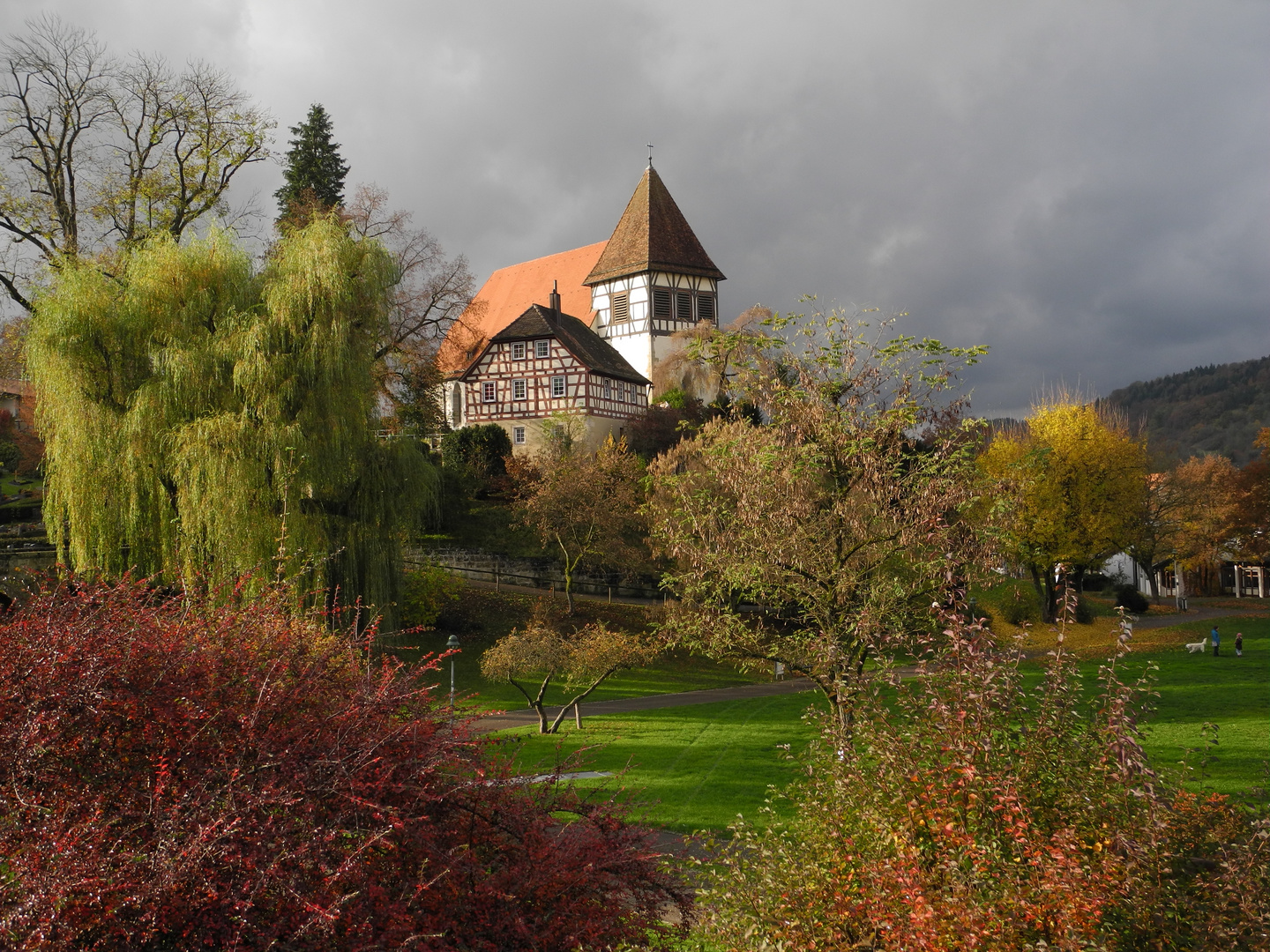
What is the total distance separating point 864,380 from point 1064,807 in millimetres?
10568

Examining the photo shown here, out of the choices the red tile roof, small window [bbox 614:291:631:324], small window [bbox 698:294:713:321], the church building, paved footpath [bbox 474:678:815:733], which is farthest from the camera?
the red tile roof

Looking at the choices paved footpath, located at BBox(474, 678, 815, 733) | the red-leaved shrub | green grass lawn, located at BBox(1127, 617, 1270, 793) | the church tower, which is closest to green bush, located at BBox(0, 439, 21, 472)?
the church tower

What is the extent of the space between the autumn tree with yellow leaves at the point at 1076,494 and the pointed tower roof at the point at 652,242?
24.3 metres

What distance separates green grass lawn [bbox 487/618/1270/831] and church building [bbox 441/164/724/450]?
80.7ft

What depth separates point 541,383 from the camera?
→ 49.9 m

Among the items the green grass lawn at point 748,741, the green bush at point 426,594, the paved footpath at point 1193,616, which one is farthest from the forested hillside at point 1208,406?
the green bush at point 426,594

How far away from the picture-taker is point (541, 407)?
4972 centimetres

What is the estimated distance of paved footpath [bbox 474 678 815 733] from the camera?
22.5m

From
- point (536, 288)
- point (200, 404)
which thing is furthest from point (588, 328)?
point (200, 404)

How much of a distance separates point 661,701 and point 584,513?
948cm

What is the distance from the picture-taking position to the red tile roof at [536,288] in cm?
6188

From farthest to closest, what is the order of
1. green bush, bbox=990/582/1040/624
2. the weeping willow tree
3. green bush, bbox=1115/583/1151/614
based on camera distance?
1. green bush, bbox=1115/583/1151/614
2. green bush, bbox=990/582/1040/624
3. the weeping willow tree

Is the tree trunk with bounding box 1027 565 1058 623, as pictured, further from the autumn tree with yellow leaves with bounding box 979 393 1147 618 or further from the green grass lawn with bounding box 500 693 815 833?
the green grass lawn with bounding box 500 693 815 833

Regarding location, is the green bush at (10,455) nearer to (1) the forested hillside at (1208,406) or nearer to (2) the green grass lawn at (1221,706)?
(2) the green grass lawn at (1221,706)
